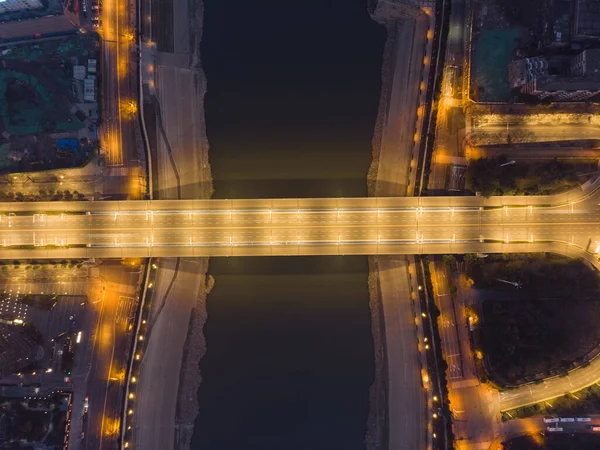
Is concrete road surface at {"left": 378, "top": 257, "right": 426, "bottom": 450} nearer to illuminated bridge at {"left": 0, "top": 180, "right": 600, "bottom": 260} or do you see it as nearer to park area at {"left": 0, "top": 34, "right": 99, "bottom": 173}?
illuminated bridge at {"left": 0, "top": 180, "right": 600, "bottom": 260}

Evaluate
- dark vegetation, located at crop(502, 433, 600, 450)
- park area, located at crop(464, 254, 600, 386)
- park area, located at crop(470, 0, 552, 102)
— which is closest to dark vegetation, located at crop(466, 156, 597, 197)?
park area, located at crop(464, 254, 600, 386)

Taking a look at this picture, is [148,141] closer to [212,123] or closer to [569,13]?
[212,123]

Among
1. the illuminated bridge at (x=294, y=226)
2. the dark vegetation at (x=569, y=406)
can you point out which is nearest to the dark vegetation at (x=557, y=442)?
the dark vegetation at (x=569, y=406)

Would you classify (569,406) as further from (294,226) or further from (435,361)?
(294,226)

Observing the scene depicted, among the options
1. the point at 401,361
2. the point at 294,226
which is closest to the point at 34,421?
the point at 294,226

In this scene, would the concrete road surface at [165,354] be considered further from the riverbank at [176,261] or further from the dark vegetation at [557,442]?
the dark vegetation at [557,442]

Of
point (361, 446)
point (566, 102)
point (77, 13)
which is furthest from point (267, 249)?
point (566, 102)
